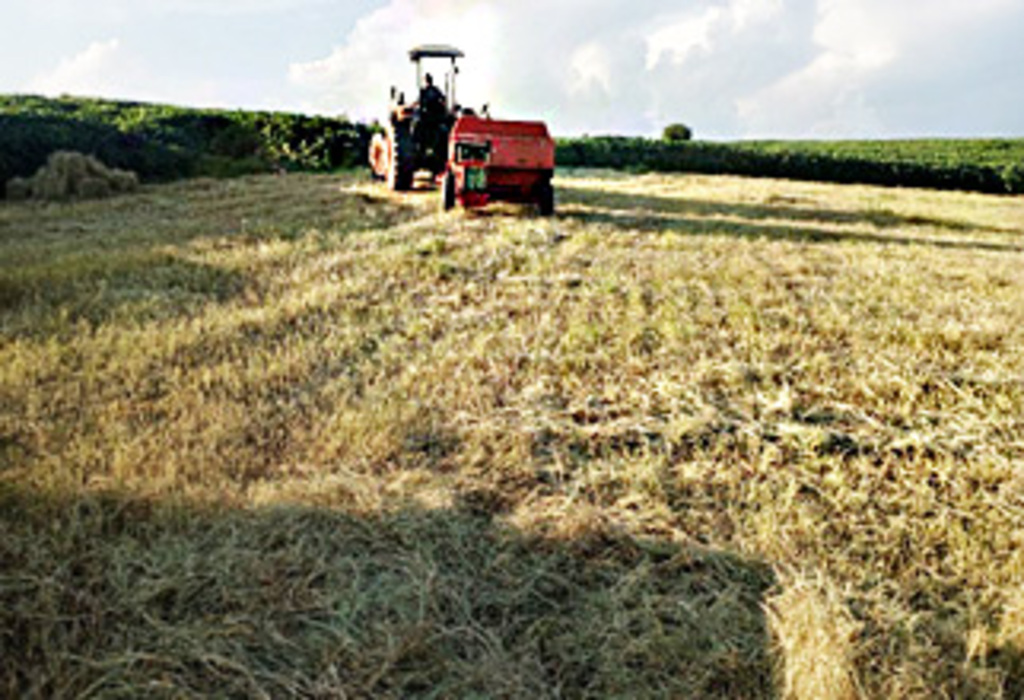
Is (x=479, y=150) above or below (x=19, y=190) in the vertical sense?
above

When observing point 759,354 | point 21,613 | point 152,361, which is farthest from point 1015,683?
point 152,361

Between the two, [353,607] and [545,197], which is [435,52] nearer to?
[545,197]

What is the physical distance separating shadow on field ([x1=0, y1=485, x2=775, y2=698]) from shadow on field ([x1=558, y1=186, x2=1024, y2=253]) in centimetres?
733

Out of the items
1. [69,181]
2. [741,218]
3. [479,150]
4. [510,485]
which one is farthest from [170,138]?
[510,485]

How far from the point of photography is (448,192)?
1081 cm

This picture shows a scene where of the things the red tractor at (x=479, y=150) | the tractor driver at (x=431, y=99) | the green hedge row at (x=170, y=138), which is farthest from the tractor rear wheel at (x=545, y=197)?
the green hedge row at (x=170, y=138)

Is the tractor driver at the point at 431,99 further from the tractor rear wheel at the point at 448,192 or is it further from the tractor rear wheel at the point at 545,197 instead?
the tractor rear wheel at the point at 545,197

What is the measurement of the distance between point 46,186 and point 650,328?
12765mm

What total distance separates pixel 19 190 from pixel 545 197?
393 inches

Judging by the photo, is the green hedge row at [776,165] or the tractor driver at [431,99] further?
the green hedge row at [776,165]

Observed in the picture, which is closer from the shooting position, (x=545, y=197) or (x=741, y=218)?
(x=545, y=197)

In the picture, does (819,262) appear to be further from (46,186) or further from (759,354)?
(46,186)

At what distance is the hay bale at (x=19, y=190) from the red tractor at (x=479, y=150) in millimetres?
7170

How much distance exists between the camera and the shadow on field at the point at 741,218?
10141 millimetres
